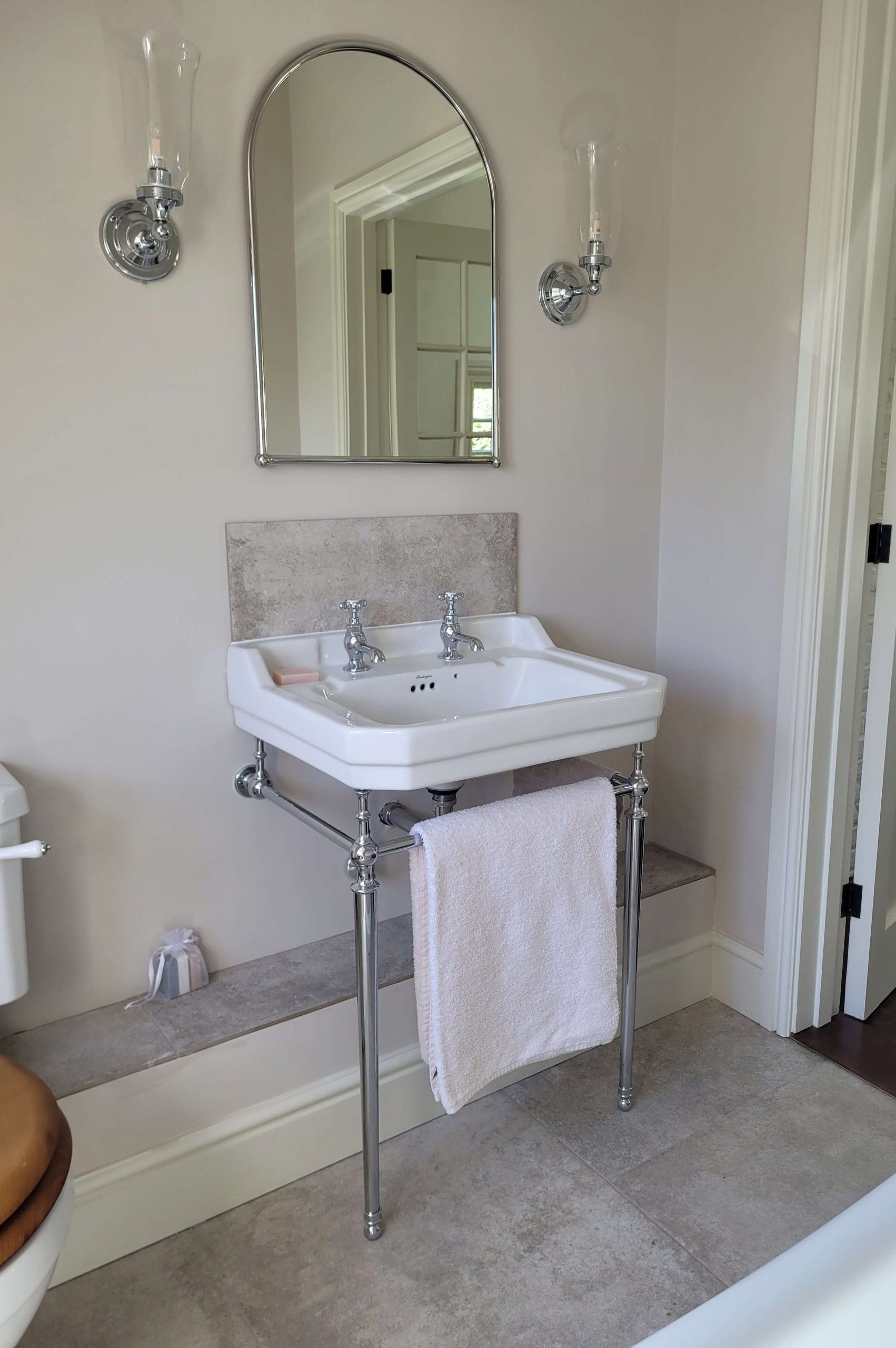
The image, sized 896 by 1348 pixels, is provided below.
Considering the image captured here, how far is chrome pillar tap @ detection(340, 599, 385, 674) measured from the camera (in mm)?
1775

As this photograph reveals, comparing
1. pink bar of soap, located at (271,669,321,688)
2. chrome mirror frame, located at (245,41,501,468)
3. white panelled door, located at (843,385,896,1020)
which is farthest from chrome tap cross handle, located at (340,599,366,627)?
white panelled door, located at (843,385,896,1020)

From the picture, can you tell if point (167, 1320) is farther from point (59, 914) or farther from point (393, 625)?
point (393, 625)

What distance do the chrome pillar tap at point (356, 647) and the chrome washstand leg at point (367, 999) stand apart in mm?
363

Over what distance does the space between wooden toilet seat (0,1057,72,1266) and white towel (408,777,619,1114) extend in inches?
22.0

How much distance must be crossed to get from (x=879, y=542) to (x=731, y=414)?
0.41 metres

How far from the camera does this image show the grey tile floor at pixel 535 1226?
4.62ft

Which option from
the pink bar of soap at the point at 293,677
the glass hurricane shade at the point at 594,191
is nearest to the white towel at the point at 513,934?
the pink bar of soap at the point at 293,677

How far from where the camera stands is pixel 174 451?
5.34 ft

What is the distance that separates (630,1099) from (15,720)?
132cm

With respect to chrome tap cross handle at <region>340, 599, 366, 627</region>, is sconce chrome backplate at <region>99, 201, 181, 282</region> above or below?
above

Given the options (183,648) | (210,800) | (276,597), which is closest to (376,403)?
(276,597)

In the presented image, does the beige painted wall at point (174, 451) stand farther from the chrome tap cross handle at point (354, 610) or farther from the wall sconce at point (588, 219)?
the chrome tap cross handle at point (354, 610)

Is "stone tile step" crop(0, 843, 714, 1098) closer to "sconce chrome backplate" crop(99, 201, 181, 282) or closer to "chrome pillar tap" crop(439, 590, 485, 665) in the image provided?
"chrome pillar tap" crop(439, 590, 485, 665)

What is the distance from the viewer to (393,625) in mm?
1908
